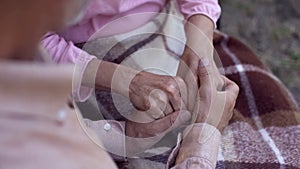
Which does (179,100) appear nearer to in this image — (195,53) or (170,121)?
(170,121)

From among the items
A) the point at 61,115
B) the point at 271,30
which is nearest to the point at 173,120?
the point at 61,115

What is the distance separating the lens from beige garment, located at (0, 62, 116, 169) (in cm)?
78

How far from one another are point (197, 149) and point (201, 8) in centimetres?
36

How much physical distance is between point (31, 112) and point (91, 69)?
643 millimetres

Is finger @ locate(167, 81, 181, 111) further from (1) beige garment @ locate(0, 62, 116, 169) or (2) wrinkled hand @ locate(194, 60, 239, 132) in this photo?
(1) beige garment @ locate(0, 62, 116, 169)

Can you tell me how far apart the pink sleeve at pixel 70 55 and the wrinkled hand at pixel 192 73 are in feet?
0.65

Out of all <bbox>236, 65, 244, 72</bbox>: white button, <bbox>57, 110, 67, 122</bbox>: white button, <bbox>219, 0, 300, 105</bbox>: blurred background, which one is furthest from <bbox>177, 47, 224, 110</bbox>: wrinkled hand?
<bbox>219, 0, 300, 105</bbox>: blurred background

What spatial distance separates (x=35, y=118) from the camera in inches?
31.7

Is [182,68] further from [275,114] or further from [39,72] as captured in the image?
[39,72]

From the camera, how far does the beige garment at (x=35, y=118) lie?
2.56 feet

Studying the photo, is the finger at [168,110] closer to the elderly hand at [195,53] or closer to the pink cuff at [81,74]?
the elderly hand at [195,53]

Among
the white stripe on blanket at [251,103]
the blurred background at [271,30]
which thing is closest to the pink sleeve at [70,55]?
the white stripe on blanket at [251,103]

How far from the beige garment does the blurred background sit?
1.78 metres

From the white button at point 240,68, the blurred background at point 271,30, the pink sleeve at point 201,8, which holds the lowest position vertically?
the blurred background at point 271,30
